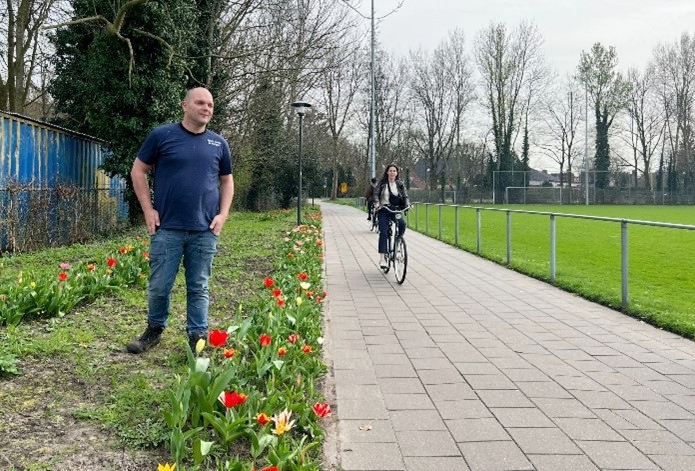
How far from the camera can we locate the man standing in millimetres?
4215

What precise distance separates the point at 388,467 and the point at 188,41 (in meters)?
15.8

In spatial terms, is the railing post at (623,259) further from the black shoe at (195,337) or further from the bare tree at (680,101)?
the bare tree at (680,101)

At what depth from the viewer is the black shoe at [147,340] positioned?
4363 mm

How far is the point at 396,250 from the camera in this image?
927 centimetres

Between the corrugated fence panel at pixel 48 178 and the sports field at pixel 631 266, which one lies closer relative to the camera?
the sports field at pixel 631 266

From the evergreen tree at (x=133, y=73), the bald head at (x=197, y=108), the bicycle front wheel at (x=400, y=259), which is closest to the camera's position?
the bald head at (x=197, y=108)

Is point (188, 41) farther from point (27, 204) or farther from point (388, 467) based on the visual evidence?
point (388, 467)

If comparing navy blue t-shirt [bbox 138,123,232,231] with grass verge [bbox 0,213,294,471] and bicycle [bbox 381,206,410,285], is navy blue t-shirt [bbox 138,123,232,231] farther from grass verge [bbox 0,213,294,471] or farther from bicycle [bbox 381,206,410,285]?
bicycle [bbox 381,206,410,285]

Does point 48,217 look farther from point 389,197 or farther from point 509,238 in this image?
point 509,238

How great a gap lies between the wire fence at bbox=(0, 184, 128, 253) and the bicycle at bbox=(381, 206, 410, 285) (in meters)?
6.44

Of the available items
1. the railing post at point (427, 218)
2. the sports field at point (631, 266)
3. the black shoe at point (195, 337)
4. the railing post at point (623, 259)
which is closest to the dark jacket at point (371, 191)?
the sports field at point (631, 266)

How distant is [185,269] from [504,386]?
2295 millimetres

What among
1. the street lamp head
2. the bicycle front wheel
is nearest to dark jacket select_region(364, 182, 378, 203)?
the bicycle front wheel

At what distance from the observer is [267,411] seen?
10.0 feet
